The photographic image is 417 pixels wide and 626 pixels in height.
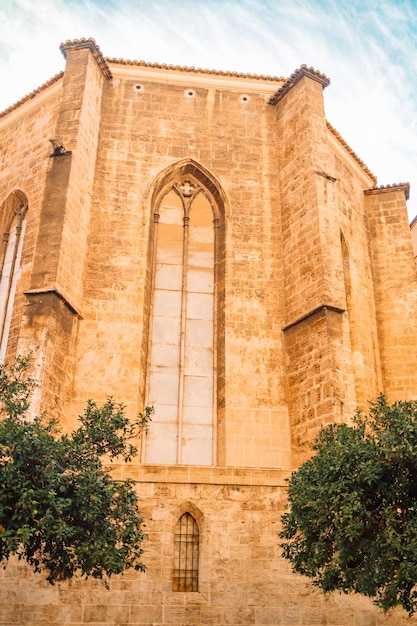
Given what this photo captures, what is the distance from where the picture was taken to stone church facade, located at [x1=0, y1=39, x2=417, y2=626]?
9.28m

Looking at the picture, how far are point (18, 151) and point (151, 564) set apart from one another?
9827 millimetres

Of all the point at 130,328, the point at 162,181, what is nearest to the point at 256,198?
the point at 162,181

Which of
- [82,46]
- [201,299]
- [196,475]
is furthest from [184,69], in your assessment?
[196,475]

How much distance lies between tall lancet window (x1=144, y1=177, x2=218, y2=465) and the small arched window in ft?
7.77

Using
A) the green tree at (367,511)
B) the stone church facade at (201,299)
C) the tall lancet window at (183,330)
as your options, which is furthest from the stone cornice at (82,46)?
the green tree at (367,511)

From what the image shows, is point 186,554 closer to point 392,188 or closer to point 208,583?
point 208,583

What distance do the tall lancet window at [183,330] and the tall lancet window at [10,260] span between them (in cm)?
290

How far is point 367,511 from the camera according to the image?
6.92 m

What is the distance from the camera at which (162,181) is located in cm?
1412

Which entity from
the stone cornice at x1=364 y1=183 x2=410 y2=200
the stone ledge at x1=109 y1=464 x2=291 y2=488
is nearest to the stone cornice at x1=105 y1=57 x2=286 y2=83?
the stone cornice at x1=364 y1=183 x2=410 y2=200

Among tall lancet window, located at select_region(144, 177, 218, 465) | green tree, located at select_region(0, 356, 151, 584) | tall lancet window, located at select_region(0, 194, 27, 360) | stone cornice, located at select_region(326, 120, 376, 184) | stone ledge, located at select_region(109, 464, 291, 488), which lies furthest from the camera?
stone cornice, located at select_region(326, 120, 376, 184)

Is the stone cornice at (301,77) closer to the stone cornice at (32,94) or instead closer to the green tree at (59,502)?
the stone cornice at (32,94)

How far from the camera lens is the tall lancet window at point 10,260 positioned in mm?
13384

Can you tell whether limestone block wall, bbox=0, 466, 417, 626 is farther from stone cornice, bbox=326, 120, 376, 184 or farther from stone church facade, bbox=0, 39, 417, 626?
stone cornice, bbox=326, 120, 376, 184
